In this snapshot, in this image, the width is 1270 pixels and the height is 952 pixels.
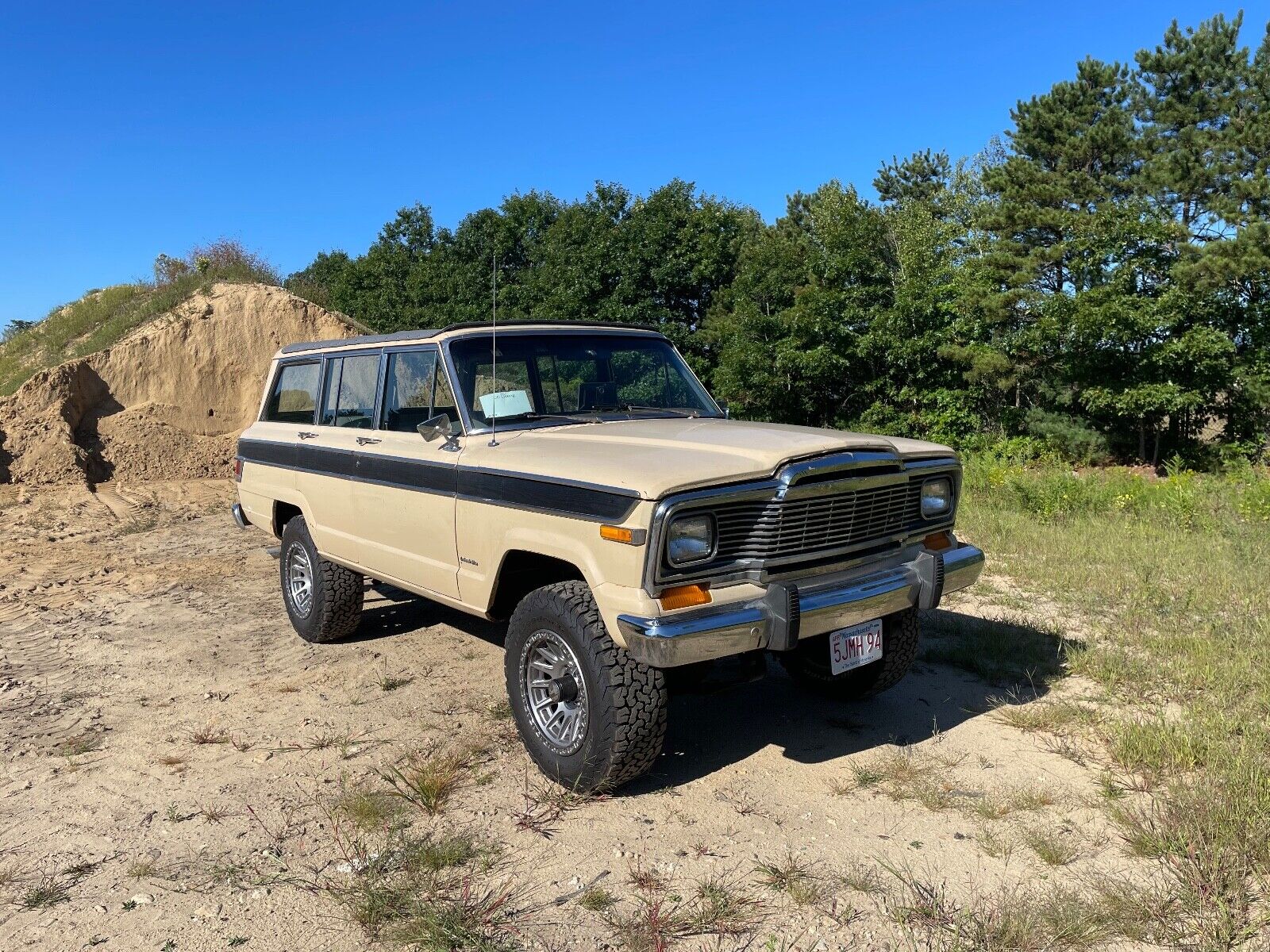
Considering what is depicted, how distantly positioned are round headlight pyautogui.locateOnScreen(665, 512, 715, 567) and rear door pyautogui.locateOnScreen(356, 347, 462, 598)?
1472 mm

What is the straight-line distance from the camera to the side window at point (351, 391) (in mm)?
5453

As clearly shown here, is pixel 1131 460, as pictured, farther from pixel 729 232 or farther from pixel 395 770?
pixel 395 770

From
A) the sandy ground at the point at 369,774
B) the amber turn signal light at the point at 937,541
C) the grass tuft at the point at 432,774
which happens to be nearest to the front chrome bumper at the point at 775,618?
the amber turn signal light at the point at 937,541

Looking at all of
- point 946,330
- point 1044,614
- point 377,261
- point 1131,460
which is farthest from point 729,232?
point 1044,614

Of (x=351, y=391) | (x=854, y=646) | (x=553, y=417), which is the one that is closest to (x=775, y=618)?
(x=854, y=646)

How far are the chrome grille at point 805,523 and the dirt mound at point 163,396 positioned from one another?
13.8 metres

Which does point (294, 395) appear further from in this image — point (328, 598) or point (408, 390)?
point (408, 390)

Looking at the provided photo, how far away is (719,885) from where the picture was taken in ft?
10.4

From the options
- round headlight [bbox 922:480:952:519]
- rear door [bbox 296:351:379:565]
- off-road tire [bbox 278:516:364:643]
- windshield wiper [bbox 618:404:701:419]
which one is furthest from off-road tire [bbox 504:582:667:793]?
off-road tire [bbox 278:516:364:643]

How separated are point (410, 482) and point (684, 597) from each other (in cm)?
201

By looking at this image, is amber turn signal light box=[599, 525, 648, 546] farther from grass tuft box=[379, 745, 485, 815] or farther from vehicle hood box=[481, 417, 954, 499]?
grass tuft box=[379, 745, 485, 815]

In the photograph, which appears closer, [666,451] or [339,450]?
[666,451]

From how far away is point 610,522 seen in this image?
11.3 feet

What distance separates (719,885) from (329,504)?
364cm
